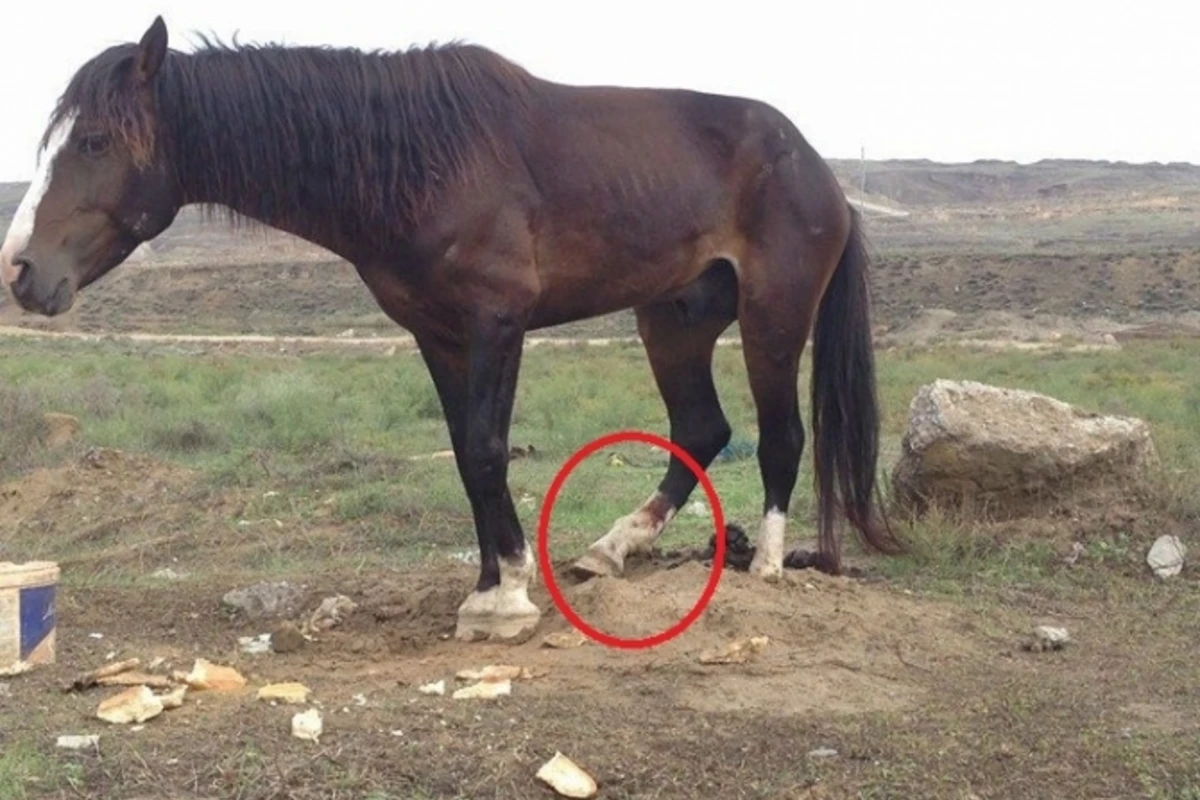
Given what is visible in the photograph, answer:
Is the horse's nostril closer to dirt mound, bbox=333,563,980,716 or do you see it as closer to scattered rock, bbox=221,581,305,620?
dirt mound, bbox=333,563,980,716

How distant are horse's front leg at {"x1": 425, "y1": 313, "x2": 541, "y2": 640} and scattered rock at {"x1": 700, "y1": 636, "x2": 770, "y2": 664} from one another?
2.84 feet

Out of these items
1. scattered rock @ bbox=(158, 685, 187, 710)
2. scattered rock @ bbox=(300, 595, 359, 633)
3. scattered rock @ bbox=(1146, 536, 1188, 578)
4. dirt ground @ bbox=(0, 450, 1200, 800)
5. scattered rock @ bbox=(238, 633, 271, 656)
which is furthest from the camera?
scattered rock @ bbox=(1146, 536, 1188, 578)

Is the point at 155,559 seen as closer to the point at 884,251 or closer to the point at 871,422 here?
Result: the point at 871,422

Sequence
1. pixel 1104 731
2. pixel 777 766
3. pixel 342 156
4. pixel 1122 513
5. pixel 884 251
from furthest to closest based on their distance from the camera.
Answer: pixel 884 251 → pixel 1122 513 → pixel 342 156 → pixel 1104 731 → pixel 777 766

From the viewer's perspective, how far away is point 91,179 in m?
5.16

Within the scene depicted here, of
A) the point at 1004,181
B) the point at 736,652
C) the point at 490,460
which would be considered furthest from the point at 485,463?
the point at 1004,181

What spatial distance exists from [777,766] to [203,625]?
318 centimetres

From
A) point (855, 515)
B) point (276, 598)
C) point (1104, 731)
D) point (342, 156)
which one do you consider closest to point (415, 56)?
point (342, 156)

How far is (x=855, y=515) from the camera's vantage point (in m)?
7.05

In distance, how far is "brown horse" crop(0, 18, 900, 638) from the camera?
5.20m

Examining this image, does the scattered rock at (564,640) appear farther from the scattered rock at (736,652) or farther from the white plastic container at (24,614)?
the white plastic container at (24,614)

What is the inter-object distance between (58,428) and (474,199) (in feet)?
36.2

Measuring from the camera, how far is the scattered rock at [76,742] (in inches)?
159

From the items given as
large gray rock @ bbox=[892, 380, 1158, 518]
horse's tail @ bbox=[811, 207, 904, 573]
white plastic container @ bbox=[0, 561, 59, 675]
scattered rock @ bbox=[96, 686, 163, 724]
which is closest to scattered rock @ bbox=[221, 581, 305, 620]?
white plastic container @ bbox=[0, 561, 59, 675]
